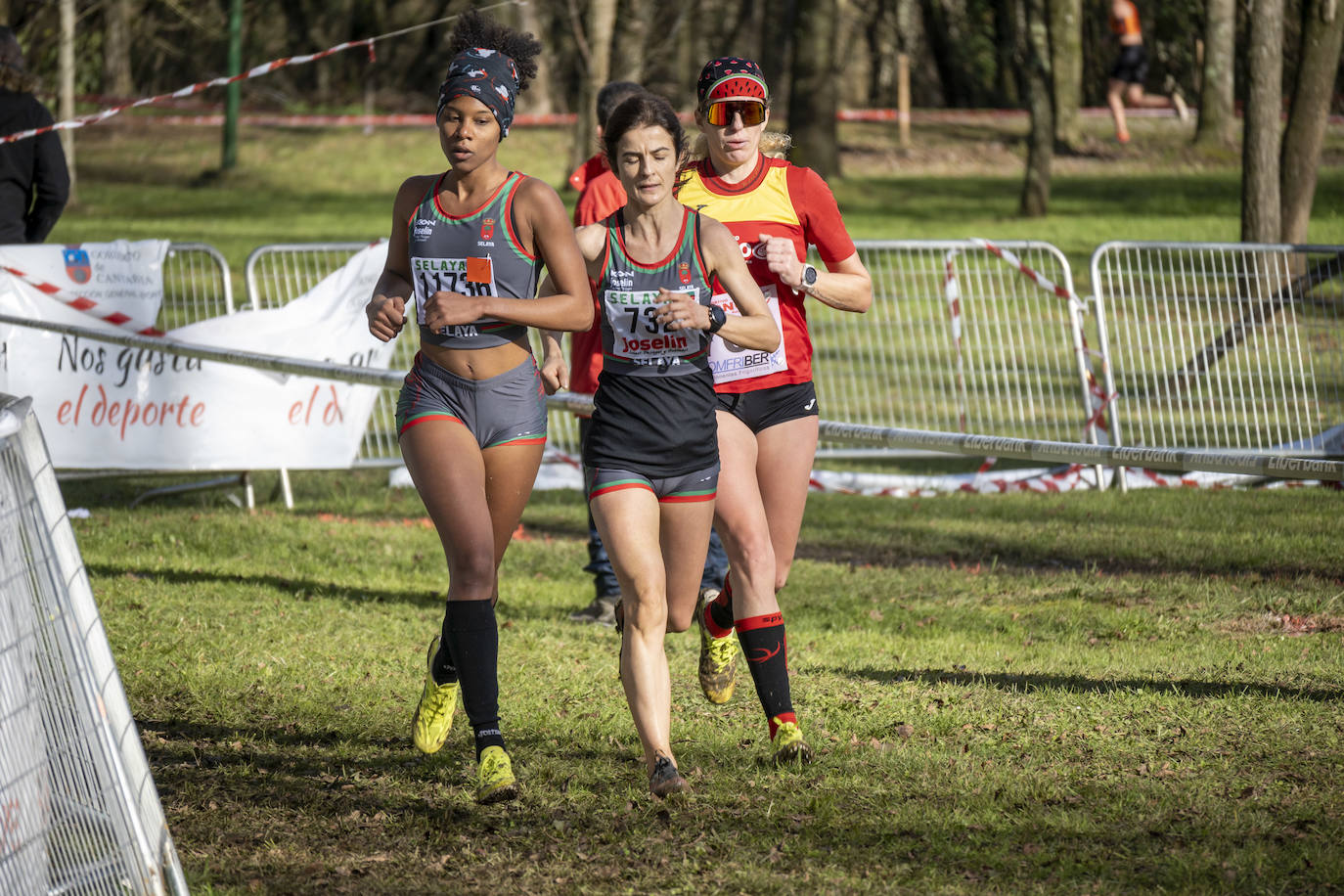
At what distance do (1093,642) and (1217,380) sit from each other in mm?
4613

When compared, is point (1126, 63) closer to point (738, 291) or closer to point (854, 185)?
point (854, 185)

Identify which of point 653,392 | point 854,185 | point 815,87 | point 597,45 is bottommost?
point 653,392

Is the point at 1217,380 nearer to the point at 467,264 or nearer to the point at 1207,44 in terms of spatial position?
the point at 467,264

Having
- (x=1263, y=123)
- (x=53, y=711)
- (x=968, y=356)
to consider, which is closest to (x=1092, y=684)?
(x=53, y=711)

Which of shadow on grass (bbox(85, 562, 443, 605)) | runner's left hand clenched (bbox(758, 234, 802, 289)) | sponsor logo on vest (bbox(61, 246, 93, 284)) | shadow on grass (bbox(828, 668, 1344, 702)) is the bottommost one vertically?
shadow on grass (bbox(828, 668, 1344, 702))

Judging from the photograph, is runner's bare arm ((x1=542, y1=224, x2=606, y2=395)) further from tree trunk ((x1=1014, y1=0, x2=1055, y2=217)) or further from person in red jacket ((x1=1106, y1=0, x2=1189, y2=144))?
person in red jacket ((x1=1106, y1=0, x2=1189, y2=144))

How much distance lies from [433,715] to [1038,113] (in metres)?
19.0

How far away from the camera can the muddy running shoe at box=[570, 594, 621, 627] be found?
7.23m

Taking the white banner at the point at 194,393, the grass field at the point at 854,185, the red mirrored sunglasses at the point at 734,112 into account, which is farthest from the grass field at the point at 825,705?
the grass field at the point at 854,185

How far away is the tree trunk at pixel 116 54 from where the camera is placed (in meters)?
37.6

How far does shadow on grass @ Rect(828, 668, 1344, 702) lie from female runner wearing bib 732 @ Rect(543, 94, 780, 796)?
175 cm

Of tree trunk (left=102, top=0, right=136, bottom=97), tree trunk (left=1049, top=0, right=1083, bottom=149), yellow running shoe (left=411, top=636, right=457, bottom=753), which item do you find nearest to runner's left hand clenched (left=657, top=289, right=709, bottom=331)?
yellow running shoe (left=411, top=636, right=457, bottom=753)

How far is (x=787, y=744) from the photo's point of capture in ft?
16.0

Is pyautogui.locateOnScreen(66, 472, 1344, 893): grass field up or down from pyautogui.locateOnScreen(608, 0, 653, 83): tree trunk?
down
